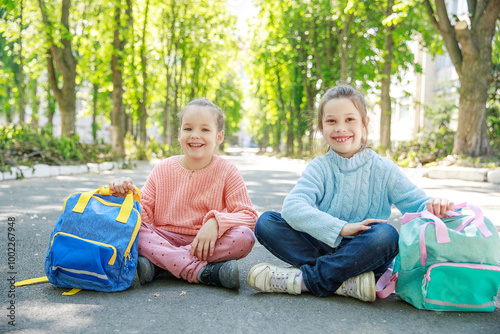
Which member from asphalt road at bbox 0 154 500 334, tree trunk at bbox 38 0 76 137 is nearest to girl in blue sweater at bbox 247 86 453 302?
asphalt road at bbox 0 154 500 334

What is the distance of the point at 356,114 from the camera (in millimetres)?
2695

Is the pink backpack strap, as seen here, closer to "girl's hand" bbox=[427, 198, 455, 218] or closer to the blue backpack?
"girl's hand" bbox=[427, 198, 455, 218]

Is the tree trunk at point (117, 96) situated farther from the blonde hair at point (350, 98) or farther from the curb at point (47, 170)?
the blonde hair at point (350, 98)

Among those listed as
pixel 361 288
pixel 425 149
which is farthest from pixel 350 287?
pixel 425 149

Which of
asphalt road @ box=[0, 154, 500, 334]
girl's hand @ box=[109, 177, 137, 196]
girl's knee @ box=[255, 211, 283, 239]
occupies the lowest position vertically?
asphalt road @ box=[0, 154, 500, 334]

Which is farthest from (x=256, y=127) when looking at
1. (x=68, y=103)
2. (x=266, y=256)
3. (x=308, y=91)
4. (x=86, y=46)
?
(x=266, y=256)

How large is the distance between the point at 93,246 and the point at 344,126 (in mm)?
1535

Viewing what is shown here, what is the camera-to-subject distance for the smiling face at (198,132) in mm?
2840

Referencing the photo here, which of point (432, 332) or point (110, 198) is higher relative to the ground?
point (110, 198)

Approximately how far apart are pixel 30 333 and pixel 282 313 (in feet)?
3.49

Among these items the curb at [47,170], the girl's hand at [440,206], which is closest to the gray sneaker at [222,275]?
the girl's hand at [440,206]

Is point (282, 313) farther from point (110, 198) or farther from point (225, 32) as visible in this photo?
point (225, 32)

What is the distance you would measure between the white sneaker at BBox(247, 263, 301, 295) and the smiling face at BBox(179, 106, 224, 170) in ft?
2.74

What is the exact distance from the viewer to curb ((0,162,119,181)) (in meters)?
8.48
